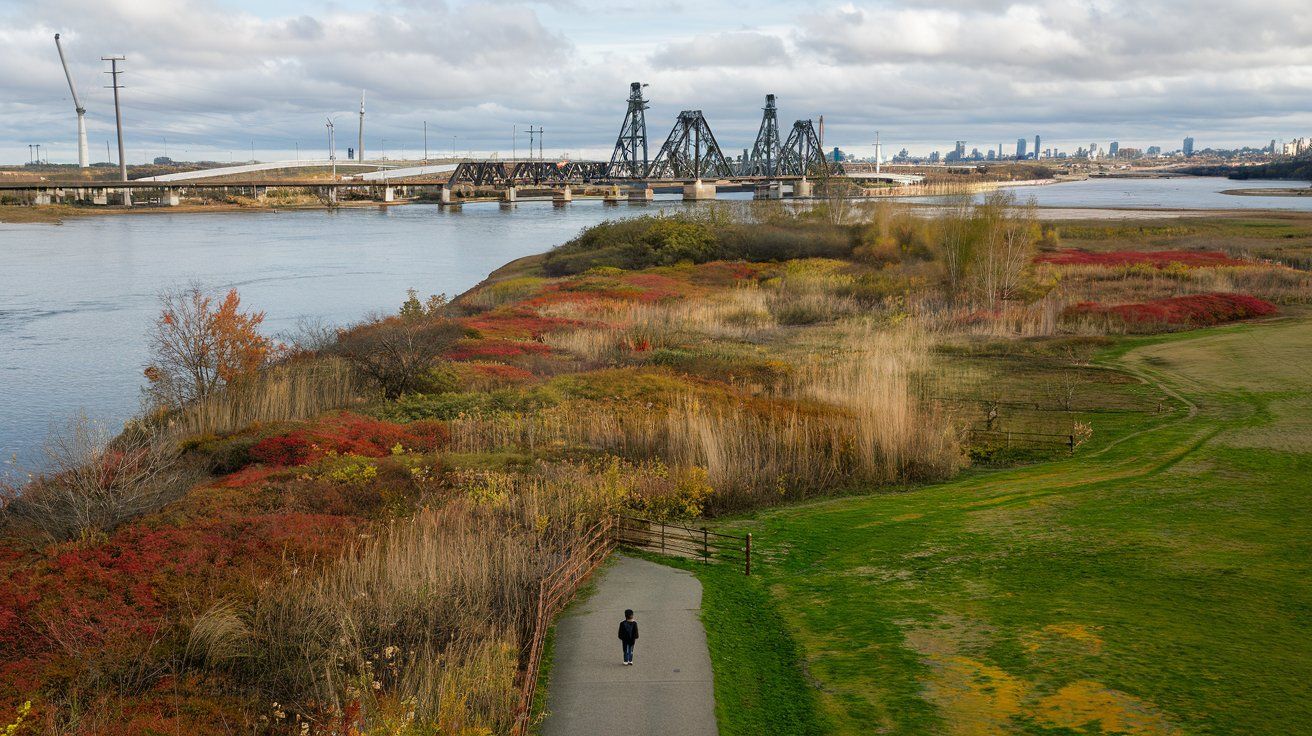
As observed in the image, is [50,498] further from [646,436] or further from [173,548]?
[646,436]

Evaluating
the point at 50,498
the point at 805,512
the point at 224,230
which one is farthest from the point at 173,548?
the point at 224,230

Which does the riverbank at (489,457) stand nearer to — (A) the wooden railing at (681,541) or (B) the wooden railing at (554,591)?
(B) the wooden railing at (554,591)

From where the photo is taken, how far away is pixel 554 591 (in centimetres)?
1606

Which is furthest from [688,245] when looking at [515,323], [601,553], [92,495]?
[92,495]

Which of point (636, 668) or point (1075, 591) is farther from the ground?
point (1075, 591)

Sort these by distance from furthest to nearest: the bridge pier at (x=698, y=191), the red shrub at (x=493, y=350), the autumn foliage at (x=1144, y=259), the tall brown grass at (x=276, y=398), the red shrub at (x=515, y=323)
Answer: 1. the bridge pier at (x=698, y=191)
2. the autumn foliage at (x=1144, y=259)
3. the red shrub at (x=515, y=323)
4. the red shrub at (x=493, y=350)
5. the tall brown grass at (x=276, y=398)

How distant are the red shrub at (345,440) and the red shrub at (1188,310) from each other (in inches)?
1251

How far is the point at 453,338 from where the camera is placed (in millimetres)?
38812

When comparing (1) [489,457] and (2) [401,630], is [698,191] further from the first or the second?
(2) [401,630]

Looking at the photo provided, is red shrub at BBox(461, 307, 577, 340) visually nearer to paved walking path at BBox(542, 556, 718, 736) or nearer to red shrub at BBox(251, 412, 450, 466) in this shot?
red shrub at BBox(251, 412, 450, 466)

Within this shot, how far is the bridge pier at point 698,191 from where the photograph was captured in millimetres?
187025

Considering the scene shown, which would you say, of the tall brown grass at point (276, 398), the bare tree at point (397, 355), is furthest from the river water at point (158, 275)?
A: the bare tree at point (397, 355)

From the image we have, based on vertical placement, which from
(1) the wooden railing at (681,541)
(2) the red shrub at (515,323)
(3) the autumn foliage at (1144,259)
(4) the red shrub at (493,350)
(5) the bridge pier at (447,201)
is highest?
(5) the bridge pier at (447,201)

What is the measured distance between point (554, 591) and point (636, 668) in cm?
260
